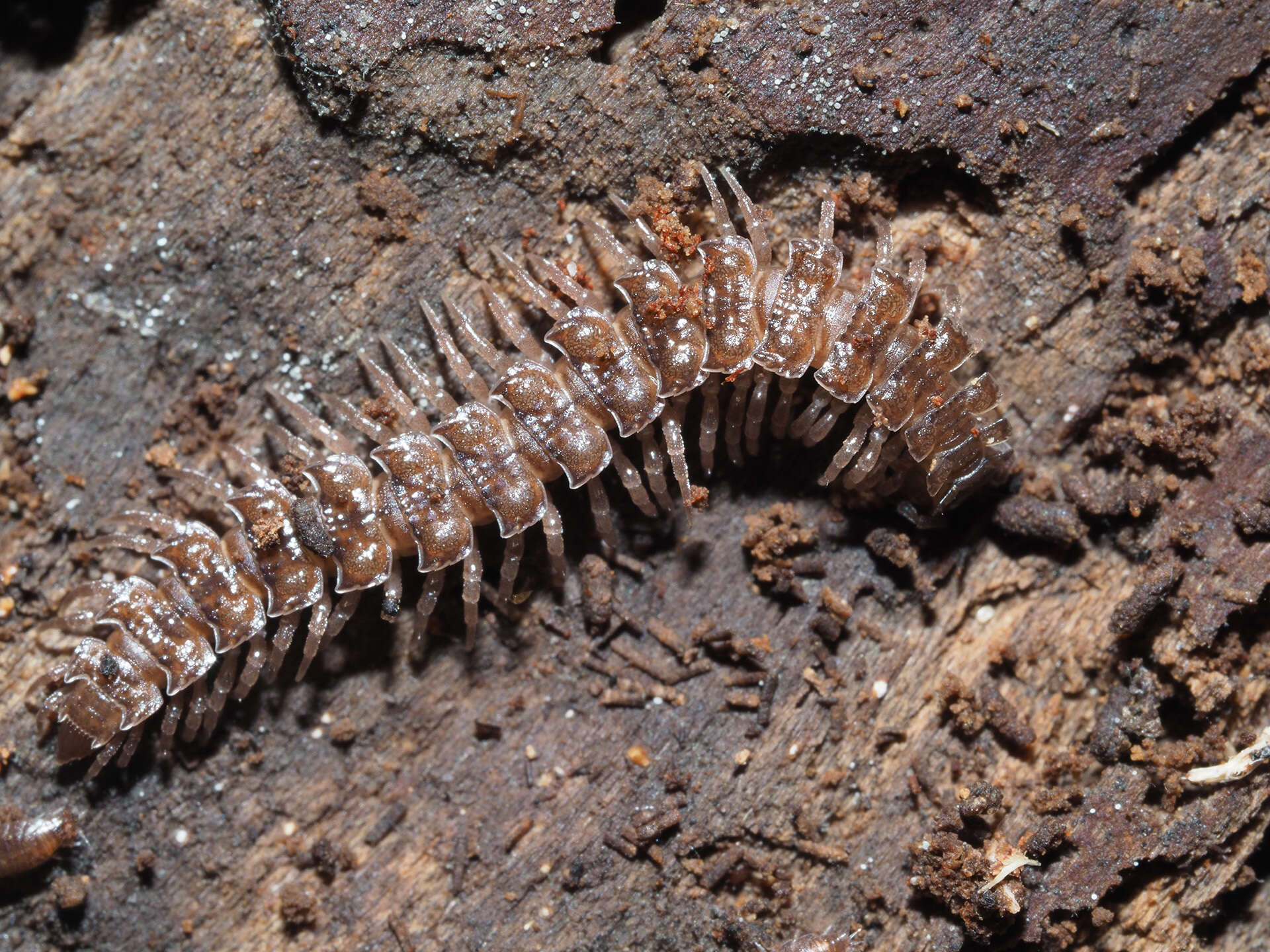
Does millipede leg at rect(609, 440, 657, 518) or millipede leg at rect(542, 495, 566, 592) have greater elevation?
millipede leg at rect(609, 440, 657, 518)

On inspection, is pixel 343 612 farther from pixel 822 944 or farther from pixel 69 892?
pixel 822 944

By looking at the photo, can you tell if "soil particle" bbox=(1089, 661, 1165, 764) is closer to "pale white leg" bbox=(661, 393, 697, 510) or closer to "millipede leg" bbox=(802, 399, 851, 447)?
"millipede leg" bbox=(802, 399, 851, 447)

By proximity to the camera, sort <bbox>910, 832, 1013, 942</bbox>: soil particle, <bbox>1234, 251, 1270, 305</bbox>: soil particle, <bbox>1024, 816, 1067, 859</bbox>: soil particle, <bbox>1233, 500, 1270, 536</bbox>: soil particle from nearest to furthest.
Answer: <bbox>910, 832, 1013, 942</bbox>: soil particle → <bbox>1024, 816, 1067, 859</bbox>: soil particle → <bbox>1233, 500, 1270, 536</bbox>: soil particle → <bbox>1234, 251, 1270, 305</bbox>: soil particle

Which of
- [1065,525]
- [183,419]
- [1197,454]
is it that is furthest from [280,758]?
[1197,454]

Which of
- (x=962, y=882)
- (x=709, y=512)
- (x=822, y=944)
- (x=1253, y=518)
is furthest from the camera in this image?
(x=709, y=512)

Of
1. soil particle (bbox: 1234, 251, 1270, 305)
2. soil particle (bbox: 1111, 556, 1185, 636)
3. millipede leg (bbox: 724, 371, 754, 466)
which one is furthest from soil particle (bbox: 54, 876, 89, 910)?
soil particle (bbox: 1234, 251, 1270, 305)

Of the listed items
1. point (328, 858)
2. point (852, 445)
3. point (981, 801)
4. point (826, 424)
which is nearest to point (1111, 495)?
point (852, 445)

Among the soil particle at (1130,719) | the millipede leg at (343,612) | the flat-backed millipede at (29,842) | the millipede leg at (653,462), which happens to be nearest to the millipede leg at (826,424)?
the millipede leg at (653,462)
